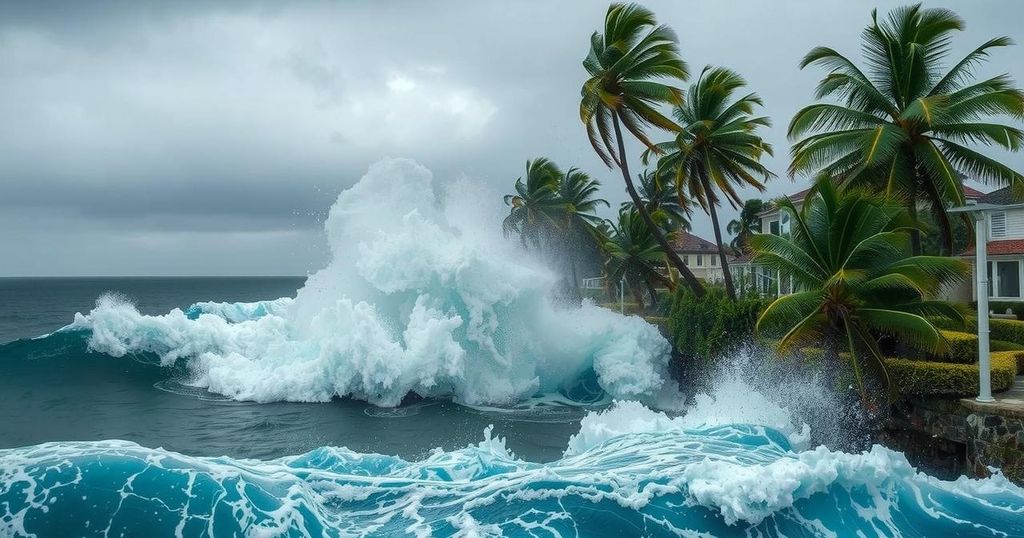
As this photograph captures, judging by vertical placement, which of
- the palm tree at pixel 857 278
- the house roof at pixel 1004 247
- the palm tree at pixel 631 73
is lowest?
the palm tree at pixel 857 278

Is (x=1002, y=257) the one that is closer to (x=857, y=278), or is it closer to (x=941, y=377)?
(x=941, y=377)

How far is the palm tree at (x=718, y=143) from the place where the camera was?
21.8m

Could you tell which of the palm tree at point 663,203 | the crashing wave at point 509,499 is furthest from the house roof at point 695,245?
the crashing wave at point 509,499

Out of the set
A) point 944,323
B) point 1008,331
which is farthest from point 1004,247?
point 944,323

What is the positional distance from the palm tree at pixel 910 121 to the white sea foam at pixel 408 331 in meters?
9.02

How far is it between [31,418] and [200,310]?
880 inches

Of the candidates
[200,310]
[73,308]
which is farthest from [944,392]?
[73,308]

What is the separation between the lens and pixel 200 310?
129 ft

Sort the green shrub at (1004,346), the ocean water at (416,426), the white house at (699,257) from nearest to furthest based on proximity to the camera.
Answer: the ocean water at (416,426), the green shrub at (1004,346), the white house at (699,257)

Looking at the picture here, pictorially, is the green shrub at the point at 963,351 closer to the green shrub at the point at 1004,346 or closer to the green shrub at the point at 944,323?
the green shrub at the point at 944,323

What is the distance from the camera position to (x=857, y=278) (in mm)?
12398

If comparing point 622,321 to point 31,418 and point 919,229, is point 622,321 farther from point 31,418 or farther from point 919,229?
point 31,418

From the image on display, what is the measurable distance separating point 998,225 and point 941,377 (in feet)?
71.8

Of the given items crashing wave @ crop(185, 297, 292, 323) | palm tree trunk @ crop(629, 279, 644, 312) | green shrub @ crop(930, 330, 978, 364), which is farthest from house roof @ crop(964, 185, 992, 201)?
crashing wave @ crop(185, 297, 292, 323)
